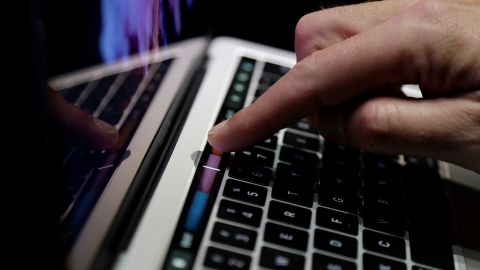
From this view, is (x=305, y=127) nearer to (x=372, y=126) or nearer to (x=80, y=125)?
(x=372, y=126)

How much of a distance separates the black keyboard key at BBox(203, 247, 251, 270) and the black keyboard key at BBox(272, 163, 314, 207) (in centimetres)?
8

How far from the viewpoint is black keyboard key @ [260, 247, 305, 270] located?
380 mm

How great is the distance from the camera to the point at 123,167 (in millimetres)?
413

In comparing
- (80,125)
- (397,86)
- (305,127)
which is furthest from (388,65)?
(80,125)

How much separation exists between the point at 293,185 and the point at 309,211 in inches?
1.3

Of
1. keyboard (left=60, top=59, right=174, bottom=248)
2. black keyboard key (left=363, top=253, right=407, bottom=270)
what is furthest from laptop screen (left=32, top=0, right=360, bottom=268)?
black keyboard key (left=363, top=253, right=407, bottom=270)

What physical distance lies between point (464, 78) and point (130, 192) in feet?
0.94

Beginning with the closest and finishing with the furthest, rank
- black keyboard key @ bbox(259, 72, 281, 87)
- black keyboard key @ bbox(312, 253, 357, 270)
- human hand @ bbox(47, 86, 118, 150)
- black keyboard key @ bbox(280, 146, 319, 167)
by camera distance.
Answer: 1. human hand @ bbox(47, 86, 118, 150)
2. black keyboard key @ bbox(312, 253, 357, 270)
3. black keyboard key @ bbox(280, 146, 319, 167)
4. black keyboard key @ bbox(259, 72, 281, 87)

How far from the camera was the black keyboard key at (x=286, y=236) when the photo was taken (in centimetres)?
40

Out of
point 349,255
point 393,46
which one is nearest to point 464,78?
point 393,46

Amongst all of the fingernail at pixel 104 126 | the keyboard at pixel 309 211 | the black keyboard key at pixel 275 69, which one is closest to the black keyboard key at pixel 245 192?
the keyboard at pixel 309 211

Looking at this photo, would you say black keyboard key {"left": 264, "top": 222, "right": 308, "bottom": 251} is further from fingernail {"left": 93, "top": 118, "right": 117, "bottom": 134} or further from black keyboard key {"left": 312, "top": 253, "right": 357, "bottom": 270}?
fingernail {"left": 93, "top": 118, "right": 117, "bottom": 134}

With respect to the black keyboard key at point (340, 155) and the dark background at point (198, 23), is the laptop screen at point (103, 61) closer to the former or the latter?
the dark background at point (198, 23)

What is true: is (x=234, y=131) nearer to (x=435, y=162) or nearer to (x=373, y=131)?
(x=373, y=131)
